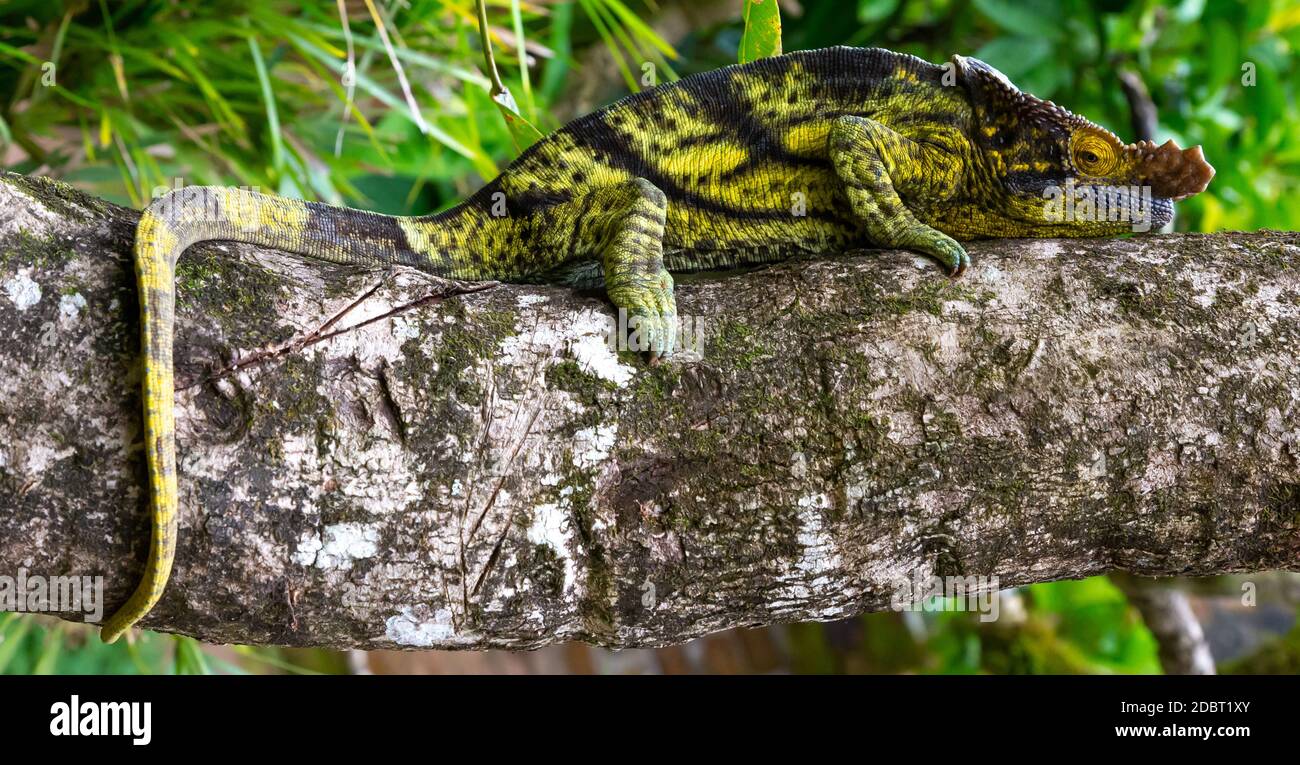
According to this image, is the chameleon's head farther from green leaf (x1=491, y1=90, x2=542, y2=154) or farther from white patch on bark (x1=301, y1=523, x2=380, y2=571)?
white patch on bark (x1=301, y1=523, x2=380, y2=571)

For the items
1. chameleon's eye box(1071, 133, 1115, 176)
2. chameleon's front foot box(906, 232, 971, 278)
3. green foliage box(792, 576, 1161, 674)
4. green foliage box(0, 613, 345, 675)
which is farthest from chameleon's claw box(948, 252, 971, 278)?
green foliage box(792, 576, 1161, 674)

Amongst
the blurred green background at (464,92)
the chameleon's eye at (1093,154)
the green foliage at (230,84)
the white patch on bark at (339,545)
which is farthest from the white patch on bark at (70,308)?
the chameleon's eye at (1093,154)

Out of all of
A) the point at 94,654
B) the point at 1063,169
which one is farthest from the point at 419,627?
the point at 94,654

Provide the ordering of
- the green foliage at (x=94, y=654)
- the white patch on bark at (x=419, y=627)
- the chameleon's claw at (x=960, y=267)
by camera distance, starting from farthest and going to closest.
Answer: the green foliage at (x=94, y=654) < the chameleon's claw at (x=960, y=267) < the white patch on bark at (x=419, y=627)

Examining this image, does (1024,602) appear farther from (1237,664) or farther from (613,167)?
(613,167)

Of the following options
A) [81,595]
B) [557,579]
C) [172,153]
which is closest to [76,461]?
[81,595]

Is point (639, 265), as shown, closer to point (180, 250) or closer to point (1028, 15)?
point (180, 250)

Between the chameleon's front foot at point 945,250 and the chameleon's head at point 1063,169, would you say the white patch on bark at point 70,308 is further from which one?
the chameleon's head at point 1063,169
